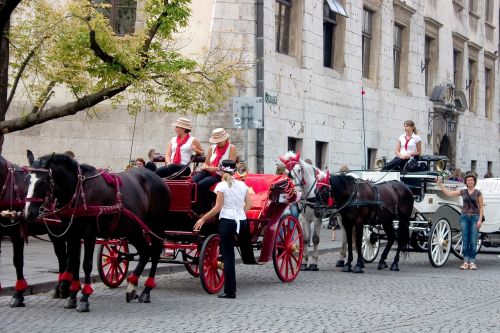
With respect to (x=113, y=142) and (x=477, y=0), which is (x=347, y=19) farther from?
(x=477, y=0)

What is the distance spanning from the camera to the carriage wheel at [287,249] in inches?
571

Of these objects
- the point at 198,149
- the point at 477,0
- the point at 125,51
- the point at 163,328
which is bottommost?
the point at 163,328

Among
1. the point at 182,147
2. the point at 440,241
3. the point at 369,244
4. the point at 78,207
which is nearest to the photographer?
the point at 78,207

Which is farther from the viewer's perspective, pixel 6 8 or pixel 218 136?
pixel 6 8

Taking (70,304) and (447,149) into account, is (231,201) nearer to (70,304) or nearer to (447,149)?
(70,304)

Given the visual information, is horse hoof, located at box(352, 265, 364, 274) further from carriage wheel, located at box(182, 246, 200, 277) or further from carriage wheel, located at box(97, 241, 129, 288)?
carriage wheel, located at box(97, 241, 129, 288)

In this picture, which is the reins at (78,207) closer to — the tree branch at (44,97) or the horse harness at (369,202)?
the horse harness at (369,202)

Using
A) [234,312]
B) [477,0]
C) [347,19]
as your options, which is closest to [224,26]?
[347,19]

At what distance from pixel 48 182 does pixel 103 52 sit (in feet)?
20.5

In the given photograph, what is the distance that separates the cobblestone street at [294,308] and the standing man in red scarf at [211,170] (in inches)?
47.6

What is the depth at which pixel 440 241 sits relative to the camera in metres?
18.1

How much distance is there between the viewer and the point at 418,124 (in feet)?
113

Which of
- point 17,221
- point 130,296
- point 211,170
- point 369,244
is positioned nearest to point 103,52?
point 211,170

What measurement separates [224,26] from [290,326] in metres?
13.7
